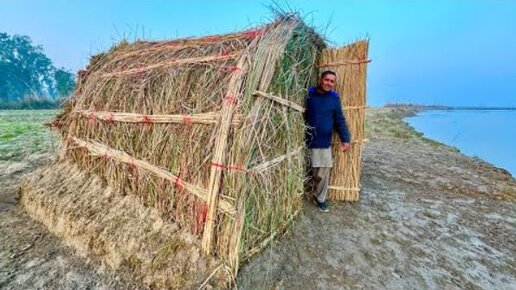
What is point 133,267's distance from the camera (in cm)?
307

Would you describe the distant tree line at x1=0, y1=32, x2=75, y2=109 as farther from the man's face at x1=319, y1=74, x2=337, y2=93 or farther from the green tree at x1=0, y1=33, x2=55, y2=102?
the man's face at x1=319, y1=74, x2=337, y2=93

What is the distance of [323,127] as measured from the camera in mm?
3895

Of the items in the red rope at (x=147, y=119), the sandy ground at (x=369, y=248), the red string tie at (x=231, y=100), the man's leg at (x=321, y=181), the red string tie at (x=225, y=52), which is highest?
the red string tie at (x=225, y=52)

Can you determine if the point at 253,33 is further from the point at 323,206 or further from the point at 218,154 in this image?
the point at 323,206

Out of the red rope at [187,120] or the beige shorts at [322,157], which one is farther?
the beige shorts at [322,157]

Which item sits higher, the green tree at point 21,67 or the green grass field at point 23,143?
the green tree at point 21,67

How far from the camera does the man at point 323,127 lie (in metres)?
3.84

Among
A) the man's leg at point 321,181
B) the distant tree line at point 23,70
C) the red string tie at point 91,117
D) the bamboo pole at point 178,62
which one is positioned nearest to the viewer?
the bamboo pole at point 178,62

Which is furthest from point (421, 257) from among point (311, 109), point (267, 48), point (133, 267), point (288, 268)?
point (133, 267)

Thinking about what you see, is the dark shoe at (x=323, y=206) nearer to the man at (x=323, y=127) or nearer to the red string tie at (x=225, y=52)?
the man at (x=323, y=127)

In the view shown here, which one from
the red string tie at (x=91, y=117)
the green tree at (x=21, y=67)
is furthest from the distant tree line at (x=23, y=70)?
the red string tie at (x=91, y=117)

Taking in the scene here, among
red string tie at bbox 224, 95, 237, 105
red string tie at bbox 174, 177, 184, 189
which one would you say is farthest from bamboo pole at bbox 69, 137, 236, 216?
red string tie at bbox 224, 95, 237, 105

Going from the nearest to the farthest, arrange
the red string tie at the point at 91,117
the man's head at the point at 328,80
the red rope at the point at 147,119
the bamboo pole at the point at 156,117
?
the bamboo pole at the point at 156,117 → the red rope at the point at 147,119 → the man's head at the point at 328,80 → the red string tie at the point at 91,117

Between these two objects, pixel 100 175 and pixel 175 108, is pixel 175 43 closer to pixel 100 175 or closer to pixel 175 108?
pixel 175 108
